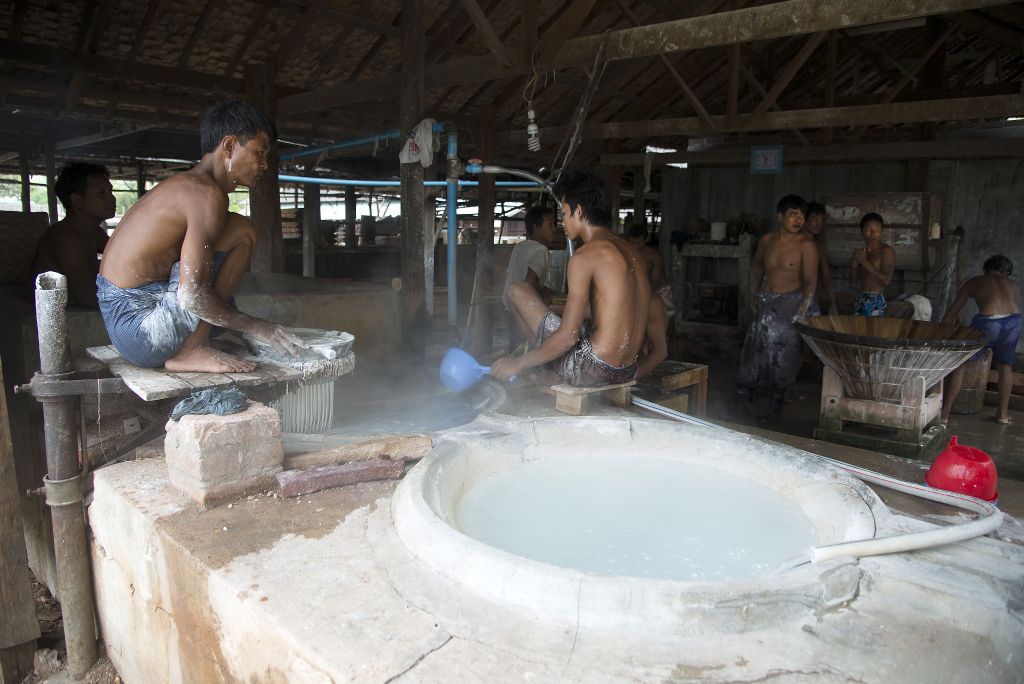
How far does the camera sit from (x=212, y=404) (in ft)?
9.59

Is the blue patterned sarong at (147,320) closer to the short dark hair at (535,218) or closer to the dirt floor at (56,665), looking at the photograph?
the dirt floor at (56,665)

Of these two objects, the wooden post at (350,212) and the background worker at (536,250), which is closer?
the background worker at (536,250)

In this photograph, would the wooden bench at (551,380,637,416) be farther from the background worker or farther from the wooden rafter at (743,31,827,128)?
the wooden rafter at (743,31,827,128)

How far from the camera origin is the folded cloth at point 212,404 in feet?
9.55

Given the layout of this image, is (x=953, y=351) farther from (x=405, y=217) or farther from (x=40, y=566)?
(x=40, y=566)

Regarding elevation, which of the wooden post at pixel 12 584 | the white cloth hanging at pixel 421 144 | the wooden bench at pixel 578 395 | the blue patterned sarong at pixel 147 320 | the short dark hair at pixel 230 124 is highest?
the white cloth hanging at pixel 421 144

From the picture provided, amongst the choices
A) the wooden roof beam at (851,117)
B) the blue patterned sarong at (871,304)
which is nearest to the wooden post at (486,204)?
the wooden roof beam at (851,117)

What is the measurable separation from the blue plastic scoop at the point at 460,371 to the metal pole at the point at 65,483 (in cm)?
210

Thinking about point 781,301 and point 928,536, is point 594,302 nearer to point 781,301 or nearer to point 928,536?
point 928,536

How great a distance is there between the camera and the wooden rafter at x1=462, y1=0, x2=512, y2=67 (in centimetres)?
568

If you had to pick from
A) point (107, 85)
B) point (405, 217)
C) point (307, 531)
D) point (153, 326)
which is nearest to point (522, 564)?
point (307, 531)

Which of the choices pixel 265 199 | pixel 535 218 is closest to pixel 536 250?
pixel 535 218

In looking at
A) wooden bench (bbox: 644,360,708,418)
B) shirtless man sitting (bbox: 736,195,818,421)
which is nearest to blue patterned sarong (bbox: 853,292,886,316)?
shirtless man sitting (bbox: 736,195,818,421)

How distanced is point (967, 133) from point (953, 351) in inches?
301
